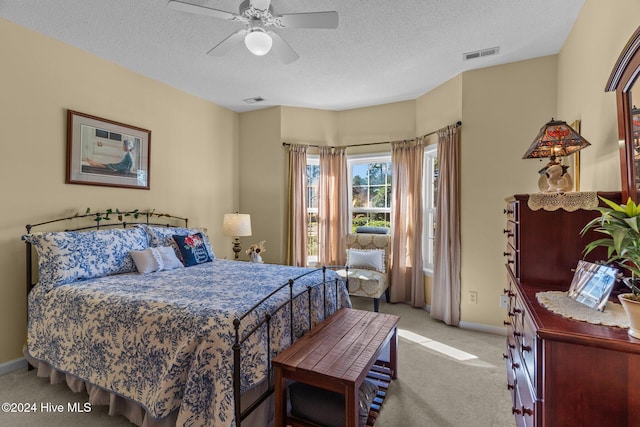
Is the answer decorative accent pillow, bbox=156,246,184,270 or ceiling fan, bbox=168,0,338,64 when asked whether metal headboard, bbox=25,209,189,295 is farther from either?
ceiling fan, bbox=168,0,338,64

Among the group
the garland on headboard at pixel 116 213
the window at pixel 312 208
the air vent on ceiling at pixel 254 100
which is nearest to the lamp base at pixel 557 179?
the window at pixel 312 208

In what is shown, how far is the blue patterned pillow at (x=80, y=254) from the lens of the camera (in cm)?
232

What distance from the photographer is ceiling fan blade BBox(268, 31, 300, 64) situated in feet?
7.50

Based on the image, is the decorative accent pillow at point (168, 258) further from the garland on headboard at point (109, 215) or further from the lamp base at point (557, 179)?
the lamp base at point (557, 179)

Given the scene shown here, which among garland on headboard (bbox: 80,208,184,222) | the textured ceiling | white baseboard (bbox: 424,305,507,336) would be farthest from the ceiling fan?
white baseboard (bbox: 424,305,507,336)

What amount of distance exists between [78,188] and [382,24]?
3253 millimetres

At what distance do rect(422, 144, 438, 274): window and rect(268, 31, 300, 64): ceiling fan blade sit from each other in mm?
2379

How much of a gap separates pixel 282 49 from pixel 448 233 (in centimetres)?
269

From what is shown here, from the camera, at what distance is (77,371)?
2055 mm

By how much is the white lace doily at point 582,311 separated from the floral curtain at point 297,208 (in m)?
3.39

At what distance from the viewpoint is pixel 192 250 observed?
3.23 meters

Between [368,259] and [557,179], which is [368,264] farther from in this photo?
[557,179]

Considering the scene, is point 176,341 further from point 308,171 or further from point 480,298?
point 308,171

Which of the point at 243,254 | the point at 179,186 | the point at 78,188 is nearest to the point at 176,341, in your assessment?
the point at 78,188
